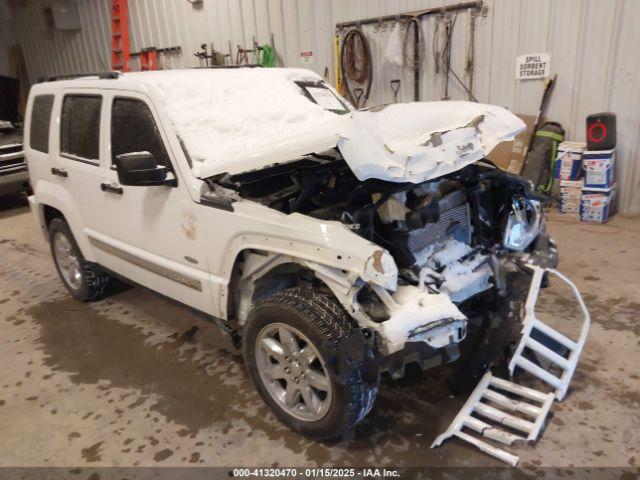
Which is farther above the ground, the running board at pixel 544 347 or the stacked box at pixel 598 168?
the stacked box at pixel 598 168

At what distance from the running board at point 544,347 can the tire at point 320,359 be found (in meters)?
0.86

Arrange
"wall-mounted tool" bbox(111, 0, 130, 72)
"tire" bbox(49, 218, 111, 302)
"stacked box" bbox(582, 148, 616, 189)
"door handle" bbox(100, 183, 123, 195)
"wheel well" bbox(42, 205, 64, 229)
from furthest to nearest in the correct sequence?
1. "wall-mounted tool" bbox(111, 0, 130, 72)
2. "stacked box" bbox(582, 148, 616, 189)
3. "wheel well" bbox(42, 205, 64, 229)
4. "tire" bbox(49, 218, 111, 302)
5. "door handle" bbox(100, 183, 123, 195)

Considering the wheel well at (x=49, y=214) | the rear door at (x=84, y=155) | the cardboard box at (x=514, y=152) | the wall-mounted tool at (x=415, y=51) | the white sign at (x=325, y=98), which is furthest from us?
the wall-mounted tool at (x=415, y=51)

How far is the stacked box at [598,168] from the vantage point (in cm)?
516

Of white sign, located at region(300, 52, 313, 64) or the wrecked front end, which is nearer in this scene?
the wrecked front end

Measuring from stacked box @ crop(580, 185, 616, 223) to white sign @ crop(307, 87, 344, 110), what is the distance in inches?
126

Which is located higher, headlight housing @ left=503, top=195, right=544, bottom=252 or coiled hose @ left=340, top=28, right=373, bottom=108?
coiled hose @ left=340, top=28, right=373, bottom=108

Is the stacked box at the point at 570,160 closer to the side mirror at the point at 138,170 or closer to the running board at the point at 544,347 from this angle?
the running board at the point at 544,347

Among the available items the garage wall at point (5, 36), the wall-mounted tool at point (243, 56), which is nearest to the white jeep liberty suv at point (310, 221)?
the wall-mounted tool at point (243, 56)

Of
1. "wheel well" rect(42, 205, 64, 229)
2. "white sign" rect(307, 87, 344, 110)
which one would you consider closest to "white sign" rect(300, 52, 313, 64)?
"white sign" rect(307, 87, 344, 110)

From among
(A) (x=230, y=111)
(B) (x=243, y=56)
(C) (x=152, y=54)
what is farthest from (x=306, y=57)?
(A) (x=230, y=111)

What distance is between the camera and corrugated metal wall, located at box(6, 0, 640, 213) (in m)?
5.18

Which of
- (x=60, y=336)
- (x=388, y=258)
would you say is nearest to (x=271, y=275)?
(x=388, y=258)

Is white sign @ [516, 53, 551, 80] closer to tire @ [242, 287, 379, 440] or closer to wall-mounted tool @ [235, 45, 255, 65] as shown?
wall-mounted tool @ [235, 45, 255, 65]
